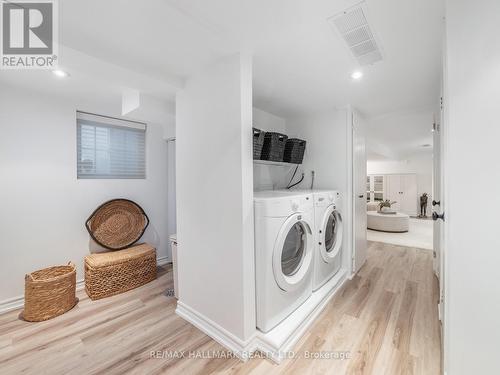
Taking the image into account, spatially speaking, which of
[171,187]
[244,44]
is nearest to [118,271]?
[171,187]

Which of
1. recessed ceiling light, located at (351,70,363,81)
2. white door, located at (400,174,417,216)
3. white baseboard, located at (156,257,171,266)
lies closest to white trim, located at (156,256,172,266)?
white baseboard, located at (156,257,171,266)

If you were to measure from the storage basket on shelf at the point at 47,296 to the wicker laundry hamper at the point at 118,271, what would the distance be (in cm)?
18

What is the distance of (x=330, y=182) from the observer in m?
2.68

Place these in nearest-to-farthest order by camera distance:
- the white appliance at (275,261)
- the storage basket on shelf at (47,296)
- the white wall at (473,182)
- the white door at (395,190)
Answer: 1. the white wall at (473,182)
2. the white appliance at (275,261)
3. the storage basket on shelf at (47,296)
4. the white door at (395,190)

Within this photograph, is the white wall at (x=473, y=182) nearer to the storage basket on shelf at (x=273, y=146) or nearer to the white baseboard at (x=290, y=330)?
the white baseboard at (x=290, y=330)

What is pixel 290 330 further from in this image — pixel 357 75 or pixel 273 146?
pixel 357 75

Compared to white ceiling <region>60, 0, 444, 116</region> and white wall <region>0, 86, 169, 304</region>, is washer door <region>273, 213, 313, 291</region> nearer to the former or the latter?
white ceiling <region>60, 0, 444, 116</region>

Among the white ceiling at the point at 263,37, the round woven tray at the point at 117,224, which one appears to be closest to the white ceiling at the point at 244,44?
the white ceiling at the point at 263,37

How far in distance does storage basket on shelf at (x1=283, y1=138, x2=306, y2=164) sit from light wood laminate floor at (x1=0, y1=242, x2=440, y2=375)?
1.61 metres

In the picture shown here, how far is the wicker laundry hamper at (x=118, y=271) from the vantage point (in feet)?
7.21

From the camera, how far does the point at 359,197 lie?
2.81m

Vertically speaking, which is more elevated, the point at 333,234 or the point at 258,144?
the point at 258,144

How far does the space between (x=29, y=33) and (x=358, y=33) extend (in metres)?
1.97

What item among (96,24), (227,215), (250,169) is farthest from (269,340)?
(96,24)
